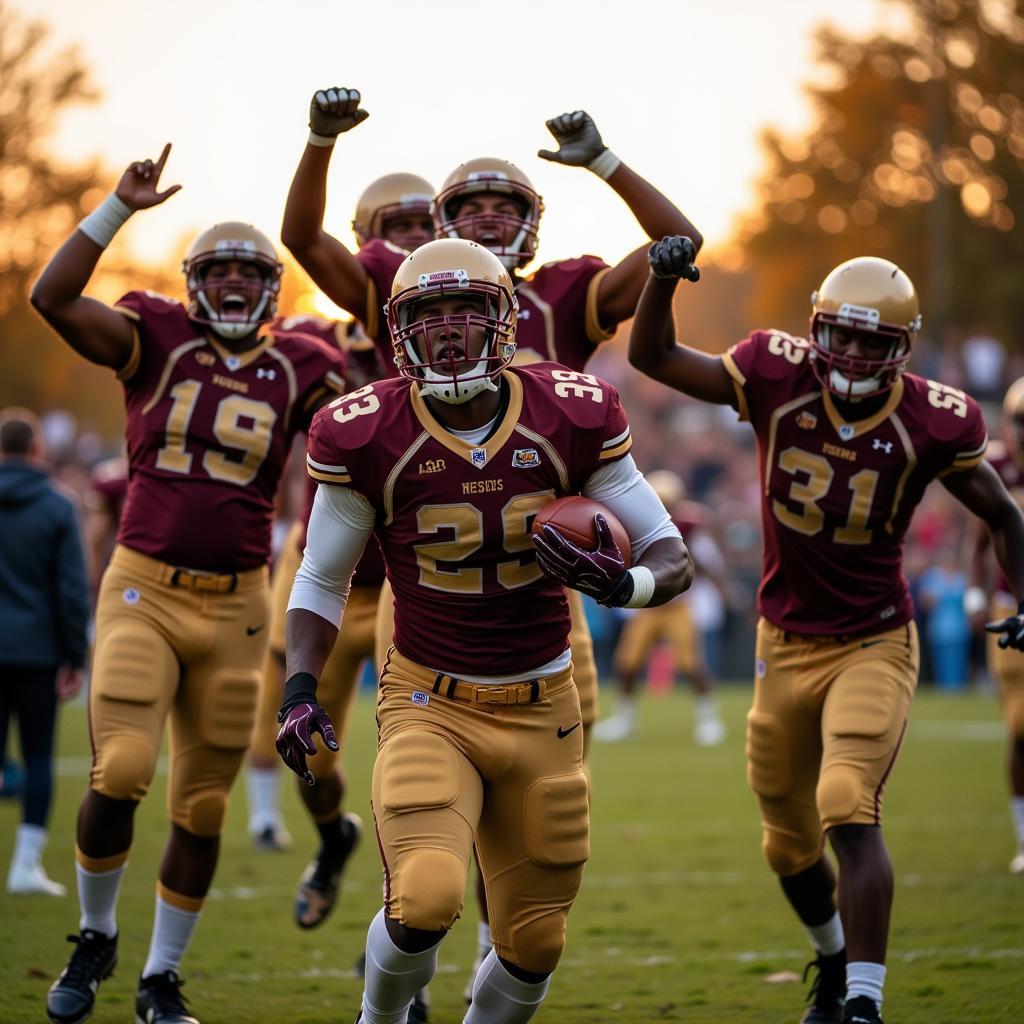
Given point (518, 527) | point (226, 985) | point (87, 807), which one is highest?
point (518, 527)

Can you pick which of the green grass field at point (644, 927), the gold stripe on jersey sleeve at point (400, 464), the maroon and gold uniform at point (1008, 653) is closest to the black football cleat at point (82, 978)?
the green grass field at point (644, 927)

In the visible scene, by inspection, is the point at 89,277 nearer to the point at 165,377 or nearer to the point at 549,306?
the point at 165,377

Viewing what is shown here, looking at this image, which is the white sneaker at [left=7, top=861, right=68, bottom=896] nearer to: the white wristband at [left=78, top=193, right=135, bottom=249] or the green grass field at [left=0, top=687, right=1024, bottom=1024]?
the green grass field at [left=0, top=687, right=1024, bottom=1024]

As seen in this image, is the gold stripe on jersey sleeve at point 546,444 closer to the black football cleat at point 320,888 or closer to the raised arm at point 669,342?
the raised arm at point 669,342

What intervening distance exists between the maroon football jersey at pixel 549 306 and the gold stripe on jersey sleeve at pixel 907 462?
39.2 inches

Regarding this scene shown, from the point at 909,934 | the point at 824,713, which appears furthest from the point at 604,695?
the point at 824,713

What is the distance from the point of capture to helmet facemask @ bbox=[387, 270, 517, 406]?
4281 mm

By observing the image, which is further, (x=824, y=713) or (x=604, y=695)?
(x=604, y=695)

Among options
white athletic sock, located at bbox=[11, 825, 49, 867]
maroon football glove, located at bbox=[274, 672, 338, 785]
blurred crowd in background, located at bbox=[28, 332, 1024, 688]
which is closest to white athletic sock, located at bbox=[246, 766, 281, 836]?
white athletic sock, located at bbox=[11, 825, 49, 867]

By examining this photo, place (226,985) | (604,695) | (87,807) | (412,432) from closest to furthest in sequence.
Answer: (412,432) → (87,807) → (226,985) → (604,695)

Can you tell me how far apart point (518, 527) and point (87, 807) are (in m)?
1.88

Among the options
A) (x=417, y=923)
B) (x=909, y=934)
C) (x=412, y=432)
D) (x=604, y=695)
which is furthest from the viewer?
(x=604, y=695)

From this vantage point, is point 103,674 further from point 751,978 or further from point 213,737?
point 751,978

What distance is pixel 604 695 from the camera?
1931cm
